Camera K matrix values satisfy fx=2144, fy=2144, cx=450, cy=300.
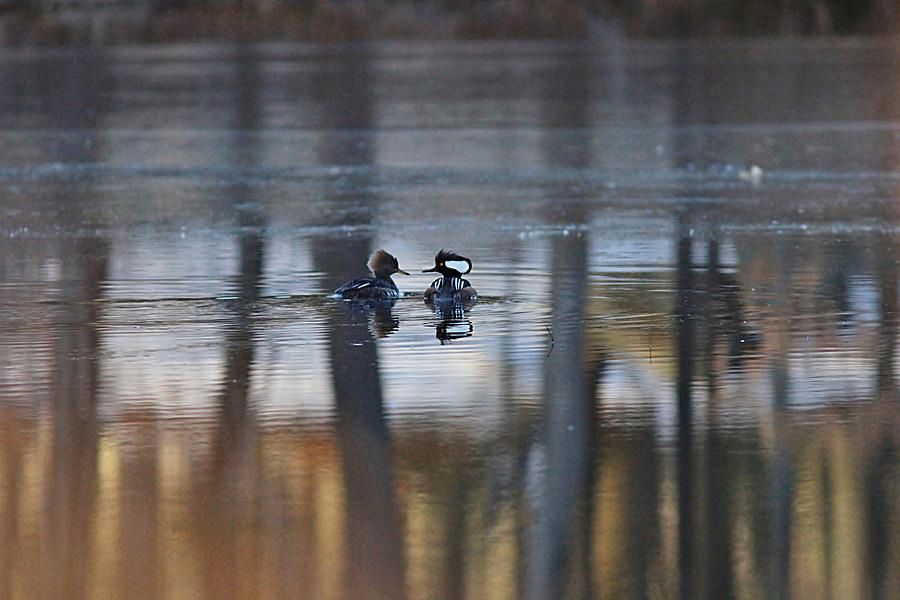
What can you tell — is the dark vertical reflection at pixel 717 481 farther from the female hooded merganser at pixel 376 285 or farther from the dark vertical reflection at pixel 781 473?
the female hooded merganser at pixel 376 285

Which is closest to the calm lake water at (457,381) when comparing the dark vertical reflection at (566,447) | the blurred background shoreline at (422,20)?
the dark vertical reflection at (566,447)

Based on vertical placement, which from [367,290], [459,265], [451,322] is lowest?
[451,322]

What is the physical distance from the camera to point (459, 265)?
36.2ft

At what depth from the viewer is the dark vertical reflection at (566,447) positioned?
240 inches

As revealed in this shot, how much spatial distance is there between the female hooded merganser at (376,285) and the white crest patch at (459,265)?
30 centimetres

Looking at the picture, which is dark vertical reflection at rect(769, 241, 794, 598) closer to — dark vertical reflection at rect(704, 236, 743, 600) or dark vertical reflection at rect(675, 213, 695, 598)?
dark vertical reflection at rect(704, 236, 743, 600)

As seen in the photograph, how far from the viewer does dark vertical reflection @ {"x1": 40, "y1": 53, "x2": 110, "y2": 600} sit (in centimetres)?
621

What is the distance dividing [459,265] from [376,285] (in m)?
0.50

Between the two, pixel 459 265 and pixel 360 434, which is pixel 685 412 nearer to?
pixel 360 434

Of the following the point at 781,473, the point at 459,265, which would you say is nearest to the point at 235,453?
the point at 781,473

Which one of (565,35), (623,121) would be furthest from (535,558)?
(565,35)

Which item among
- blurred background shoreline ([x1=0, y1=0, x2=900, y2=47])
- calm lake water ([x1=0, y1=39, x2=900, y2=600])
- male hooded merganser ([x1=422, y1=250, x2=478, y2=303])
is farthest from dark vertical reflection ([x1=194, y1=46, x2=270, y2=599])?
blurred background shoreline ([x1=0, y1=0, x2=900, y2=47])

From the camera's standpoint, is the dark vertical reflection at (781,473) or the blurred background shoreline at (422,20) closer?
the dark vertical reflection at (781,473)

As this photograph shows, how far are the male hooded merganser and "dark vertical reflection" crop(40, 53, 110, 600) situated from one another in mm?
1697
